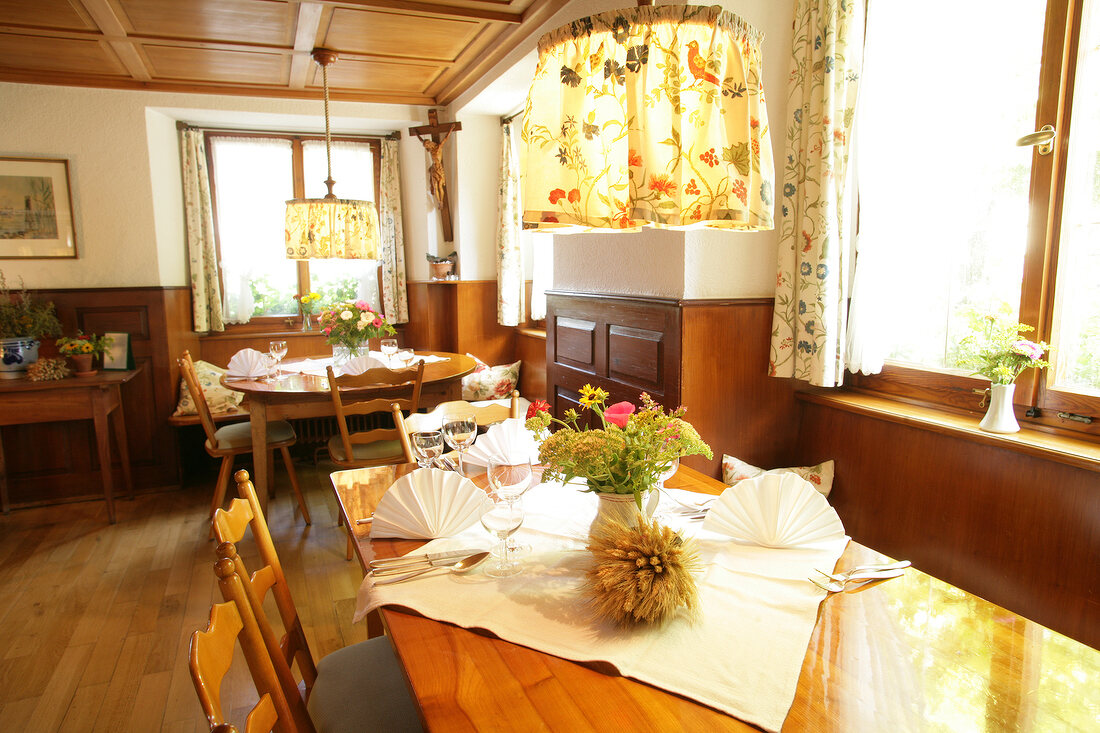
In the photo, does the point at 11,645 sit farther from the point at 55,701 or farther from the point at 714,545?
the point at 714,545

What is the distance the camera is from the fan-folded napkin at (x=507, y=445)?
1766mm

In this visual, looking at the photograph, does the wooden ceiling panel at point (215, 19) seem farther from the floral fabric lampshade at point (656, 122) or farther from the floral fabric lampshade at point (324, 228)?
the floral fabric lampshade at point (656, 122)

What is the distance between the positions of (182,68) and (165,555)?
278cm

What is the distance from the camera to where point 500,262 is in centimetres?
460

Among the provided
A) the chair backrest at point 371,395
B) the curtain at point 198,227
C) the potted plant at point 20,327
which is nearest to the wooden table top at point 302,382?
the chair backrest at point 371,395

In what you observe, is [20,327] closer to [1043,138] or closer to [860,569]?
[860,569]

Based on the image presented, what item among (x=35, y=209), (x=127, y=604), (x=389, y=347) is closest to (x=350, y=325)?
(x=389, y=347)

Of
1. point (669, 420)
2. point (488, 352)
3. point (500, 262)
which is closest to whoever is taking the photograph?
point (669, 420)

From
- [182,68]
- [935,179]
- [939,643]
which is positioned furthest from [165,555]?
[935,179]

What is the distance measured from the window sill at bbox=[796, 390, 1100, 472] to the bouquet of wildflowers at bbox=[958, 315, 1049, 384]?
0.16 m

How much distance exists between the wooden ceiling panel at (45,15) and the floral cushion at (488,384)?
8.67 feet

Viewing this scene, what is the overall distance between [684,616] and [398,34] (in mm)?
3321

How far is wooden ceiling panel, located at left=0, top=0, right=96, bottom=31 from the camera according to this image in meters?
2.89

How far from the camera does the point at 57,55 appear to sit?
3582 millimetres
